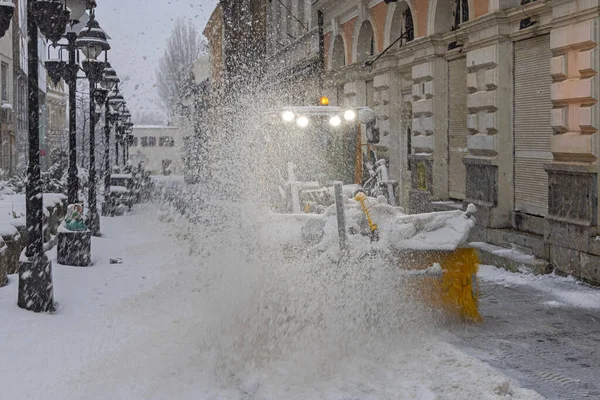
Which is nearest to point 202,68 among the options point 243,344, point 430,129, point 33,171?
point 430,129

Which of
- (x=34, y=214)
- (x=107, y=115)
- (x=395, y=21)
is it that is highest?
(x=395, y=21)

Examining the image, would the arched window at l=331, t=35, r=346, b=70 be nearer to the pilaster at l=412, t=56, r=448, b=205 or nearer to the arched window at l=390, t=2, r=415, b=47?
the arched window at l=390, t=2, r=415, b=47

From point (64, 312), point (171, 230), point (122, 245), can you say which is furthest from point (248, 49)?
point (64, 312)

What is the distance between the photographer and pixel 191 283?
402 inches

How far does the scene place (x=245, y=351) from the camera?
21.5ft

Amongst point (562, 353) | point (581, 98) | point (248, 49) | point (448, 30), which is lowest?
point (562, 353)

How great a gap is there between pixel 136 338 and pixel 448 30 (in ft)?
37.9

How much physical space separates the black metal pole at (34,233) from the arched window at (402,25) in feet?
39.2

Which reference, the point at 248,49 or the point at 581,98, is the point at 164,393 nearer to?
the point at 581,98

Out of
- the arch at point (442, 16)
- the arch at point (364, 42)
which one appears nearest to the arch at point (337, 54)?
the arch at point (364, 42)

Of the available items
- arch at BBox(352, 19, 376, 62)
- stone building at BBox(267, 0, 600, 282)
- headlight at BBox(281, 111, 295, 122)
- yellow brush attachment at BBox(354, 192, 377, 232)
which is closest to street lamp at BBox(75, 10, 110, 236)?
headlight at BBox(281, 111, 295, 122)

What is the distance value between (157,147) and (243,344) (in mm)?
60420

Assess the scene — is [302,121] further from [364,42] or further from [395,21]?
[364,42]

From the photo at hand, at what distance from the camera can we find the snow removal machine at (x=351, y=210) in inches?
303
